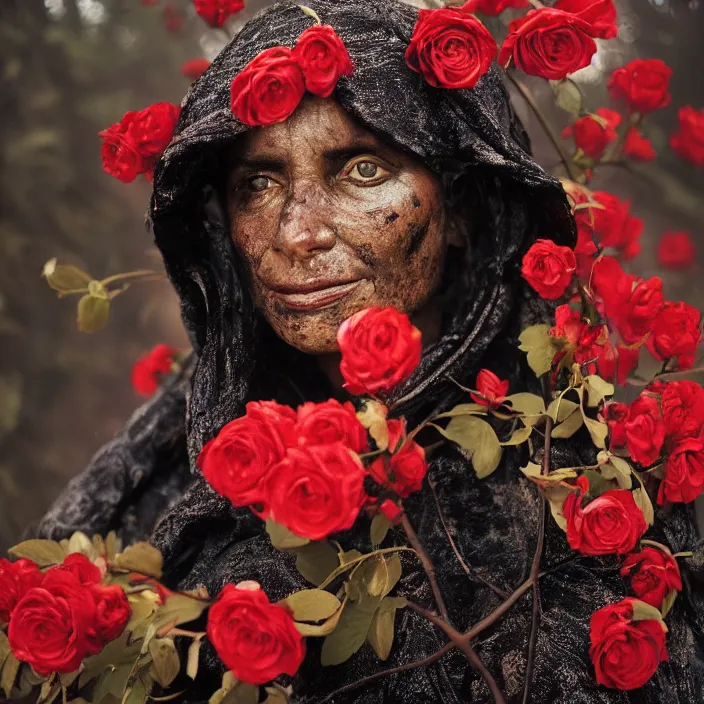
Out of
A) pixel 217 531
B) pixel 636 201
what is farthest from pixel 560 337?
pixel 636 201

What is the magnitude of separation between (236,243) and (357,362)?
0.51 metres

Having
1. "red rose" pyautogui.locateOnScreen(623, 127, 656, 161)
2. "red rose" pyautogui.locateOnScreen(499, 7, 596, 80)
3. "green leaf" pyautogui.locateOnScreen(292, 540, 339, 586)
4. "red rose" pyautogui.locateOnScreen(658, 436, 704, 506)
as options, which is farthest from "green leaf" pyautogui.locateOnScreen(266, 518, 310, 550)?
"red rose" pyautogui.locateOnScreen(623, 127, 656, 161)

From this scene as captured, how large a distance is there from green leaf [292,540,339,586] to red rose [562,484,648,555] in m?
0.29

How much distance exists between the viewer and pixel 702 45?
2.18m

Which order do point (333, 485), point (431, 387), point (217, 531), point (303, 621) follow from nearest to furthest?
1. point (333, 485)
2. point (303, 621)
3. point (431, 387)
4. point (217, 531)

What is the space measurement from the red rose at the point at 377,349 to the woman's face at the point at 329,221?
1.04ft

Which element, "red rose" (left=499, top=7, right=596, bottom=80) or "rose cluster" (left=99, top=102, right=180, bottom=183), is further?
"rose cluster" (left=99, top=102, right=180, bottom=183)

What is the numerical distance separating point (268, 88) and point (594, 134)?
2.23 feet

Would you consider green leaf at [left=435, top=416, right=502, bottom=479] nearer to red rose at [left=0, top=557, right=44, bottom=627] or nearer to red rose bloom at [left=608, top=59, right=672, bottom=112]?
red rose at [left=0, top=557, right=44, bottom=627]

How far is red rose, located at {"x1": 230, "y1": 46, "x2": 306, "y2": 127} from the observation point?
4.18 feet

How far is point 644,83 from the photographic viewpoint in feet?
5.55

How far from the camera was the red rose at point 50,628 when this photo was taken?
3.91ft

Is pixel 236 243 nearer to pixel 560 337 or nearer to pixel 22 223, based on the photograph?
pixel 560 337

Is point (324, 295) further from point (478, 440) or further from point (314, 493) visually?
point (314, 493)
